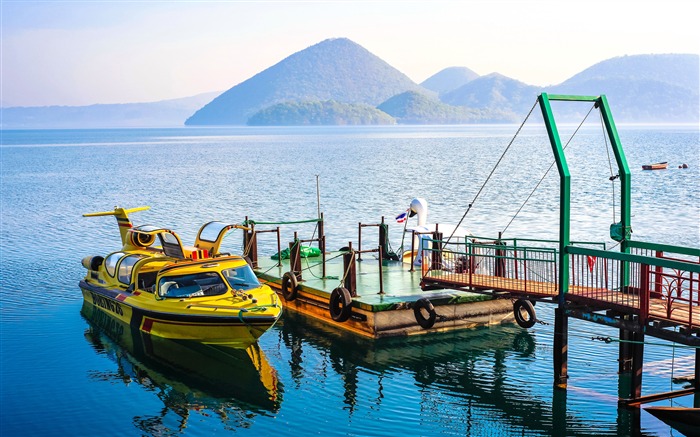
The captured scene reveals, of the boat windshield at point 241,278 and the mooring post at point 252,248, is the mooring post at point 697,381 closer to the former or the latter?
the boat windshield at point 241,278

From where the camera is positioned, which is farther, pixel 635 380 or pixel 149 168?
pixel 149 168

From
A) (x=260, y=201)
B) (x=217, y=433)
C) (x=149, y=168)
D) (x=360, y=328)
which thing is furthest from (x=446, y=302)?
(x=149, y=168)

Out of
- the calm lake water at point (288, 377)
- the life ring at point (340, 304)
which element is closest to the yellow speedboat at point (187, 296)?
the calm lake water at point (288, 377)

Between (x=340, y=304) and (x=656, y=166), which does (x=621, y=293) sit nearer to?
(x=340, y=304)

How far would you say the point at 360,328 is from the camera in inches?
933

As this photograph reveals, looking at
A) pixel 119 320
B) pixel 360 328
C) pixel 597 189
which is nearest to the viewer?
pixel 360 328

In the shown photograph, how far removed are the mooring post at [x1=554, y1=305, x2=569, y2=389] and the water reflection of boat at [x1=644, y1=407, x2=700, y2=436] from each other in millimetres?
2638

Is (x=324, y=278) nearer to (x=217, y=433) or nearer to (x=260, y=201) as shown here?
(x=217, y=433)

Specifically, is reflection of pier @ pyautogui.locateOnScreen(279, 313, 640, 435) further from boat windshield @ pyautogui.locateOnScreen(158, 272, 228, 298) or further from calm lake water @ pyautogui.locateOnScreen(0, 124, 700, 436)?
boat windshield @ pyautogui.locateOnScreen(158, 272, 228, 298)

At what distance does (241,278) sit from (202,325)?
199cm

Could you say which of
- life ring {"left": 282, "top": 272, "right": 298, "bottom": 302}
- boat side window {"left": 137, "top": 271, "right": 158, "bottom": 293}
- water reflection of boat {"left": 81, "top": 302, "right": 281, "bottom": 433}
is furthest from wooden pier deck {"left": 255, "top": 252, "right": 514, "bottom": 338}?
boat side window {"left": 137, "top": 271, "right": 158, "bottom": 293}

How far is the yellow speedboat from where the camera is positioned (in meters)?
22.3

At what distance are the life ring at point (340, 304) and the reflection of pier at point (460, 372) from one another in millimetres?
699

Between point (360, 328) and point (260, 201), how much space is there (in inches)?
1728
